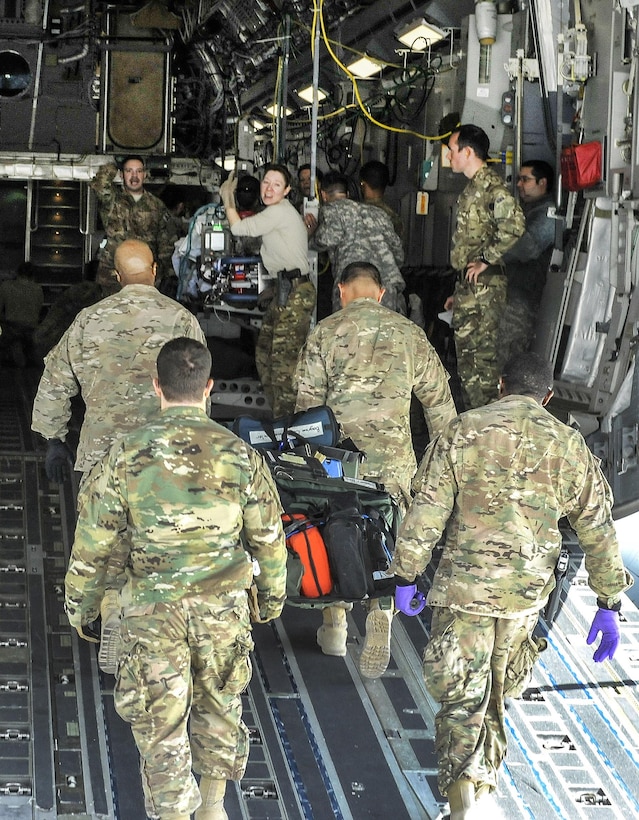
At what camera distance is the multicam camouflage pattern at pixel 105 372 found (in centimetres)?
513

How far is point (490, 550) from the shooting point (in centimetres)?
414

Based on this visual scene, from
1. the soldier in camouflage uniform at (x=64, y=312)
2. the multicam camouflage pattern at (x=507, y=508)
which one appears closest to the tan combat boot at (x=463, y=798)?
the multicam camouflage pattern at (x=507, y=508)

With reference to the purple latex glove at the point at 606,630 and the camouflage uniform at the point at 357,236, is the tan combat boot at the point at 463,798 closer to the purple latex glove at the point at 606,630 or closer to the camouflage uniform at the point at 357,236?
the purple latex glove at the point at 606,630

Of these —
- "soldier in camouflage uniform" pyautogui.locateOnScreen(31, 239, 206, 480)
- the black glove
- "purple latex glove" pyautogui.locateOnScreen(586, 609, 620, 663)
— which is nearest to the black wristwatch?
"purple latex glove" pyautogui.locateOnScreen(586, 609, 620, 663)

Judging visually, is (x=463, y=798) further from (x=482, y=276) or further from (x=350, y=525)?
(x=482, y=276)

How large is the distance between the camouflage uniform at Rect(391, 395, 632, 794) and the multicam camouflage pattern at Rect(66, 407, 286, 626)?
2.32ft

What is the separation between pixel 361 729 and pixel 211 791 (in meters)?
1.18

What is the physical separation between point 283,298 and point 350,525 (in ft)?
11.7

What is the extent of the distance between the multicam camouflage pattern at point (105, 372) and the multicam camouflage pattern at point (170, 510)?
1.31 meters

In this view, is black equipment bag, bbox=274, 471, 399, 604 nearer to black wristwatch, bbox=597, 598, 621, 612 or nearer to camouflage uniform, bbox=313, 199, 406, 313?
black wristwatch, bbox=597, 598, 621, 612

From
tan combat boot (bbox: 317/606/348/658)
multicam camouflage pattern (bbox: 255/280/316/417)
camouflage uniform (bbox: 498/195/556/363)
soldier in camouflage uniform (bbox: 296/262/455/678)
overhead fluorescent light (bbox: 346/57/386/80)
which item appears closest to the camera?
soldier in camouflage uniform (bbox: 296/262/455/678)

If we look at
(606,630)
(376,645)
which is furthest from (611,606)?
(376,645)

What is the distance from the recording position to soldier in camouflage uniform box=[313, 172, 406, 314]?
8.12m

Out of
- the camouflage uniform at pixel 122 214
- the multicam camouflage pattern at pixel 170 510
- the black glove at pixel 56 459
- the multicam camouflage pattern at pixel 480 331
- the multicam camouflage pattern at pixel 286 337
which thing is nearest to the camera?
the multicam camouflage pattern at pixel 170 510
